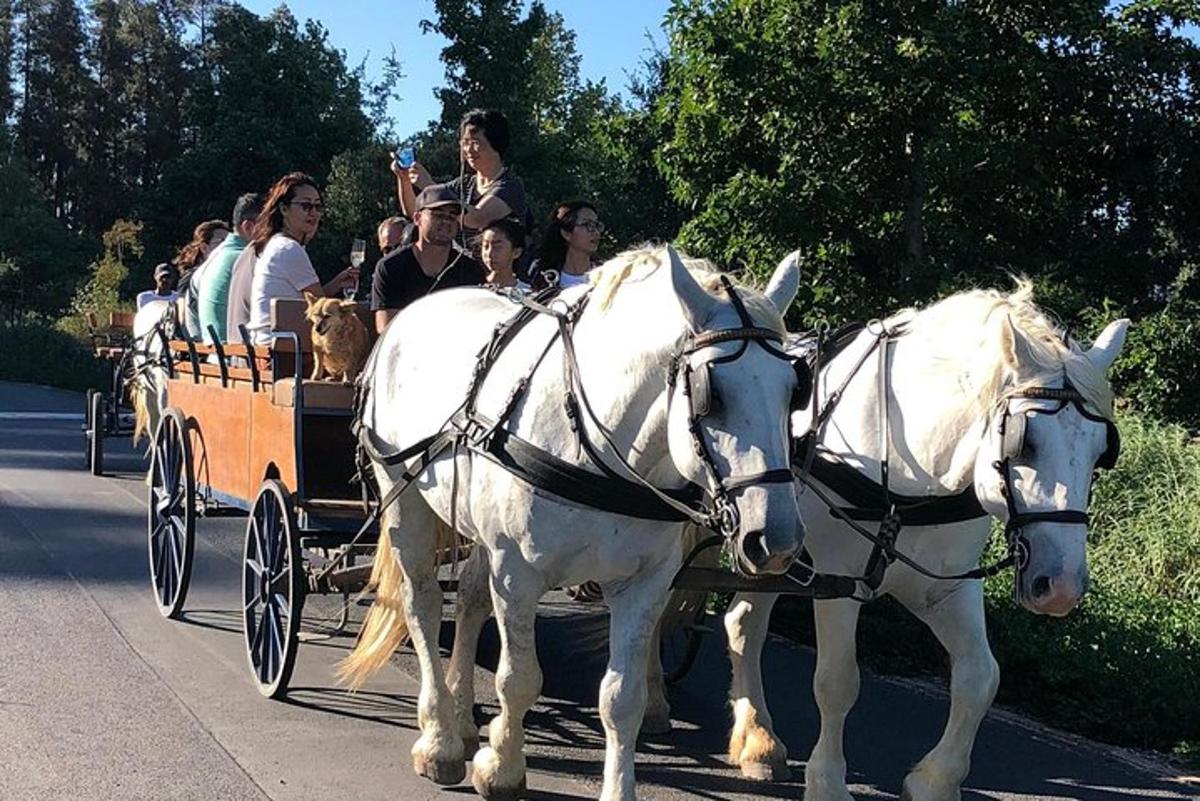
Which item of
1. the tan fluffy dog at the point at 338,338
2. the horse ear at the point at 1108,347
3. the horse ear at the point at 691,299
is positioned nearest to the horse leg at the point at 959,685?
the horse ear at the point at 1108,347

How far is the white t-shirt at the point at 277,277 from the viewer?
6.84m

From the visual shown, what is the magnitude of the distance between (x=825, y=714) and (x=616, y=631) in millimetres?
1051

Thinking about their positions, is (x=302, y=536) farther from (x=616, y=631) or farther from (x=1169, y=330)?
(x=1169, y=330)

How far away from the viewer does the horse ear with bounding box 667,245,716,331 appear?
353 cm

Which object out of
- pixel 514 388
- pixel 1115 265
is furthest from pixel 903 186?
pixel 514 388

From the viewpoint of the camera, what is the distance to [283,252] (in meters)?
6.84

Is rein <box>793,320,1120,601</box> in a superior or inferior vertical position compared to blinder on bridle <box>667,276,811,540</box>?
inferior

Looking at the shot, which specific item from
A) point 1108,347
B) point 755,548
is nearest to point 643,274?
point 755,548

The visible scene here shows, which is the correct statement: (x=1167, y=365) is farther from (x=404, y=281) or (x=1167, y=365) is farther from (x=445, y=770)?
(x=445, y=770)

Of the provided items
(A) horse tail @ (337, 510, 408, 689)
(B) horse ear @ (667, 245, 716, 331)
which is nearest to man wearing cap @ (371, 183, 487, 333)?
(A) horse tail @ (337, 510, 408, 689)

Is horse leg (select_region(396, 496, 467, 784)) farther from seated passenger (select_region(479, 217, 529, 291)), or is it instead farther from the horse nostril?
the horse nostril

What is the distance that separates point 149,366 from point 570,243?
4.96m

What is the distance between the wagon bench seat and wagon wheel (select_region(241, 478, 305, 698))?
1.27 feet

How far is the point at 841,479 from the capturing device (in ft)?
14.6
